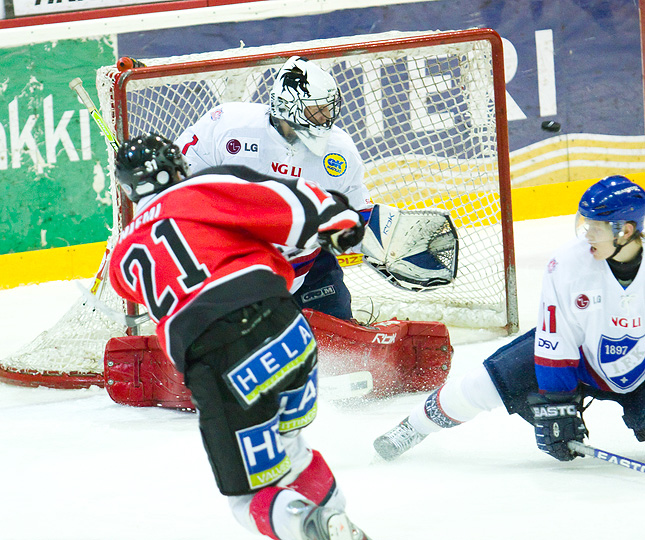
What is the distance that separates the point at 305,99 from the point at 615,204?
129 centimetres

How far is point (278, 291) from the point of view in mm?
1815

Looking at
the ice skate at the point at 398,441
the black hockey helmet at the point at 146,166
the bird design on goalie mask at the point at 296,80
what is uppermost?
the bird design on goalie mask at the point at 296,80

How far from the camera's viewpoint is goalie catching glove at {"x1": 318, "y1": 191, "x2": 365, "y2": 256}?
190 cm

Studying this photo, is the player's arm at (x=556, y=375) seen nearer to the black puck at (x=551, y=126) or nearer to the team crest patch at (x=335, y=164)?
the team crest patch at (x=335, y=164)

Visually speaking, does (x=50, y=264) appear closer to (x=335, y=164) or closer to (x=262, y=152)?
(x=262, y=152)

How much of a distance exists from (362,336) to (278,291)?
1.36 metres

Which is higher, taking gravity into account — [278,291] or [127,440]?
[278,291]

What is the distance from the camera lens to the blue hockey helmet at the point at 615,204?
A: 84.7 inches

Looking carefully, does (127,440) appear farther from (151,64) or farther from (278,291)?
(151,64)

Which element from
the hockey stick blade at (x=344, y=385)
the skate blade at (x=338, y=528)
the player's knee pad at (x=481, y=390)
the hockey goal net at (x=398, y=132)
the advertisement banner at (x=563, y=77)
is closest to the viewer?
the skate blade at (x=338, y=528)

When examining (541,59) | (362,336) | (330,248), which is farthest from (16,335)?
(541,59)

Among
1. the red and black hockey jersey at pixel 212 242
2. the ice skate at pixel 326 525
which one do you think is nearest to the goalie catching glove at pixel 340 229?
the red and black hockey jersey at pixel 212 242

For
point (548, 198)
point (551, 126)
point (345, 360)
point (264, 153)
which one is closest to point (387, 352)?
point (345, 360)

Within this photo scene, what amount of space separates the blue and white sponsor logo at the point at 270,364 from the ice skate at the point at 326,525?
23 centimetres
